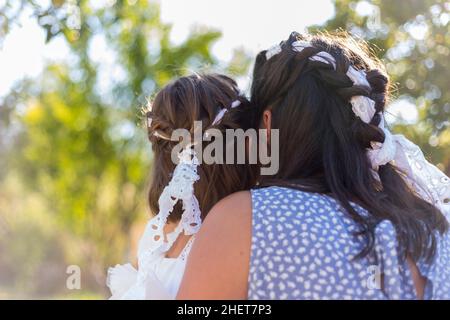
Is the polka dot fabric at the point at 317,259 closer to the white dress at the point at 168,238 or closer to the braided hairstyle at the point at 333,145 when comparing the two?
the braided hairstyle at the point at 333,145

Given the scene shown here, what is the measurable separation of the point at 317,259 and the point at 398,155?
2.40 feet

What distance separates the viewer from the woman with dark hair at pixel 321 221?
5.47 ft

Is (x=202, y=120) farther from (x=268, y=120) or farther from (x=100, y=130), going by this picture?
(x=100, y=130)

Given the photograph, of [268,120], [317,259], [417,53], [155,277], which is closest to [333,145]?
[268,120]

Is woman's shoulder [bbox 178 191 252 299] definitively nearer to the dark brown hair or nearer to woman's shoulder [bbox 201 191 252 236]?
woman's shoulder [bbox 201 191 252 236]

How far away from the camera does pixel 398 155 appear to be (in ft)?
7.44

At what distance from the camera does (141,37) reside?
909cm

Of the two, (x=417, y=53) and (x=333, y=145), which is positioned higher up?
(x=417, y=53)

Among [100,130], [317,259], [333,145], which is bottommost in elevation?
[317,259]

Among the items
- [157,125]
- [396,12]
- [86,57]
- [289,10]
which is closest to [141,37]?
[86,57]

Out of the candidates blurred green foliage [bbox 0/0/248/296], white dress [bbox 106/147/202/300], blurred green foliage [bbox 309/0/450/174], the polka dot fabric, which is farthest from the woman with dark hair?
blurred green foliage [bbox 0/0/248/296]

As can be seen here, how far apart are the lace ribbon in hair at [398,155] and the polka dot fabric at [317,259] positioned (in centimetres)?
38

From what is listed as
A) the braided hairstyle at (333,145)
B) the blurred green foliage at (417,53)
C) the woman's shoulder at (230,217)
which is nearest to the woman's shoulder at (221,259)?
the woman's shoulder at (230,217)
